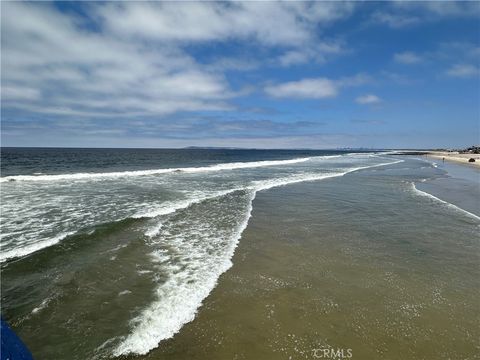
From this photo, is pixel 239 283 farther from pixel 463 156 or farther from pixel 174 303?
pixel 463 156

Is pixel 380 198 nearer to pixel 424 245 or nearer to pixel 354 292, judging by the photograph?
pixel 424 245

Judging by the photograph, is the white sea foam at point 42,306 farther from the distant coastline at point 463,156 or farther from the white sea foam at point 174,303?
the distant coastline at point 463,156

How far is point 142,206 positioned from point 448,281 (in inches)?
534

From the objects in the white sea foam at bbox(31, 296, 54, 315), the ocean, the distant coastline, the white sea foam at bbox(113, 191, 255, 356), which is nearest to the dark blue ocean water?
the ocean

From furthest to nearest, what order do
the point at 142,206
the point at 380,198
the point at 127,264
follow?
the point at 380,198, the point at 142,206, the point at 127,264

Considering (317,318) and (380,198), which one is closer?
(317,318)

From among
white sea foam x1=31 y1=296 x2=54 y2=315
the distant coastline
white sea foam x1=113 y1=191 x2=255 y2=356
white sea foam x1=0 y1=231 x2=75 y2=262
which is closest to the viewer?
white sea foam x1=113 y1=191 x2=255 y2=356

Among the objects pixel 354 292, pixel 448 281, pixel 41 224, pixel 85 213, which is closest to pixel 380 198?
pixel 448 281

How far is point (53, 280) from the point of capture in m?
7.45

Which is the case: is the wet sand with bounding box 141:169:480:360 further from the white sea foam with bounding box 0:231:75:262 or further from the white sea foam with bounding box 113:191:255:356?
the white sea foam with bounding box 0:231:75:262

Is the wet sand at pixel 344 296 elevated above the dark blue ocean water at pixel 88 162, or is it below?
below

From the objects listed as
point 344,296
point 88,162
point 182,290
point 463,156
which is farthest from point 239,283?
point 463,156

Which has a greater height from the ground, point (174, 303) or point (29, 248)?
point (29, 248)

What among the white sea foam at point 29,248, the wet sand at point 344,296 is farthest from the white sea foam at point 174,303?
the white sea foam at point 29,248
